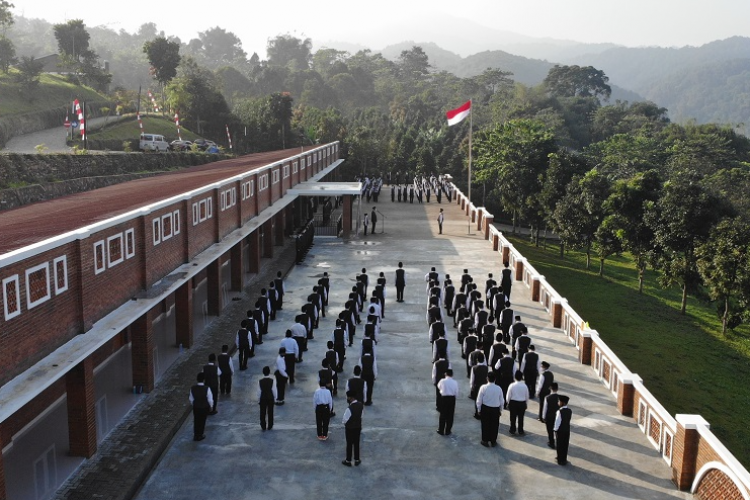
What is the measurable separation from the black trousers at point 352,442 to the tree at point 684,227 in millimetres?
18455

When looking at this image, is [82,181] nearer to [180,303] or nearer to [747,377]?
[180,303]

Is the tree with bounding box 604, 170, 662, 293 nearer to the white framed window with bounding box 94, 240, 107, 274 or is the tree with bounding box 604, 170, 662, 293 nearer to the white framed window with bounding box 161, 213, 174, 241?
the white framed window with bounding box 161, 213, 174, 241

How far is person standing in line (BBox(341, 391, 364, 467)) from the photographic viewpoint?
10.3m

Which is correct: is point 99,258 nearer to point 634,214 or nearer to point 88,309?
point 88,309

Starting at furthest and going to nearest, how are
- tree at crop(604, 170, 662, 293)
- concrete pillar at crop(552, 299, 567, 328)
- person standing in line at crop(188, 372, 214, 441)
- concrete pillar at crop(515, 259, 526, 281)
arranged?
tree at crop(604, 170, 662, 293), concrete pillar at crop(515, 259, 526, 281), concrete pillar at crop(552, 299, 567, 328), person standing in line at crop(188, 372, 214, 441)

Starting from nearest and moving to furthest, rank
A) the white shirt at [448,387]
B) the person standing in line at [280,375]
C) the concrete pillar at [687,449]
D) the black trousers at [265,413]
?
1. the concrete pillar at [687,449]
2. the white shirt at [448,387]
3. the black trousers at [265,413]
4. the person standing in line at [280,375]

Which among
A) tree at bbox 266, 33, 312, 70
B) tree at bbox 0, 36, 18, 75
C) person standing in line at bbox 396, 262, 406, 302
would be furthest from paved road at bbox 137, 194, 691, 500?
tree at bbox 266, 33, 312, 70

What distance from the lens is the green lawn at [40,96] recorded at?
47.6 metres

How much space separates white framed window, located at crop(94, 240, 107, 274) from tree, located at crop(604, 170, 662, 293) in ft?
75.8

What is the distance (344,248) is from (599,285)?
12.8m

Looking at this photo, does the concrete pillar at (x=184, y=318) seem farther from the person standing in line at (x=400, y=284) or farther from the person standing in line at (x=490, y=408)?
the person standing in line at (x=490, y=408)

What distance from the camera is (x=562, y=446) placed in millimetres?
10484

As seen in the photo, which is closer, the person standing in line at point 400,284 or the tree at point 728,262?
the person standing in line at point 400,284

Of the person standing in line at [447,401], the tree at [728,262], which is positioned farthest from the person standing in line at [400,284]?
the tree at [728,262]
